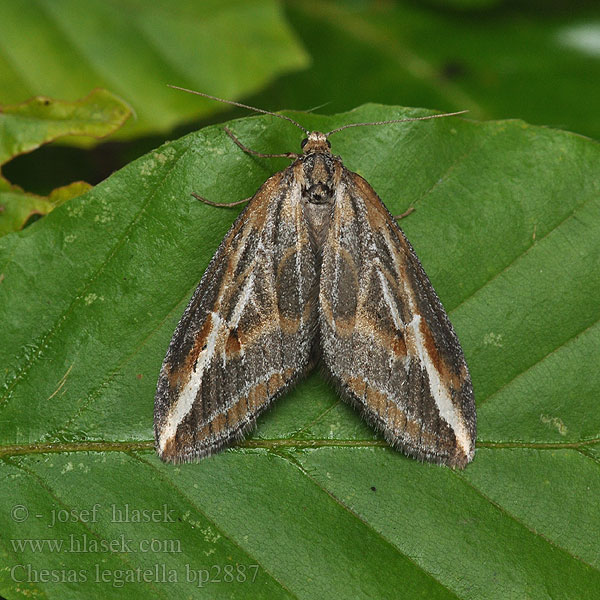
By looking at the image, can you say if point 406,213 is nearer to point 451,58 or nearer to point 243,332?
point 243,332

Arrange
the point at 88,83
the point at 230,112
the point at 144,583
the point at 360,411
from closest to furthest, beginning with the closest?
the point at 144,583 < the point at 360,411 < the point at 88,83 < the point at 230,112

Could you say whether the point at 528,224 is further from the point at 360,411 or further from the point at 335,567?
the point at 335,567

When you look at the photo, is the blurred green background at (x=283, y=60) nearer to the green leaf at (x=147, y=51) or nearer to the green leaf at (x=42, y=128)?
the green leaf at (x=147, y=51)

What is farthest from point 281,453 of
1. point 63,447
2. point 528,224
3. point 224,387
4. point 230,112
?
point 230,112

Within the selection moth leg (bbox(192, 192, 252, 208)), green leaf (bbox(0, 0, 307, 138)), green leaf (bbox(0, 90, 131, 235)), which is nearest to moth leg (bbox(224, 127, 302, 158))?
moth leg (bbox(192, 192, 252, 208))

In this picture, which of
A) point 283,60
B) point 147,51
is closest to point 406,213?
point 283,60

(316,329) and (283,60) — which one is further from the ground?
(283,60)
